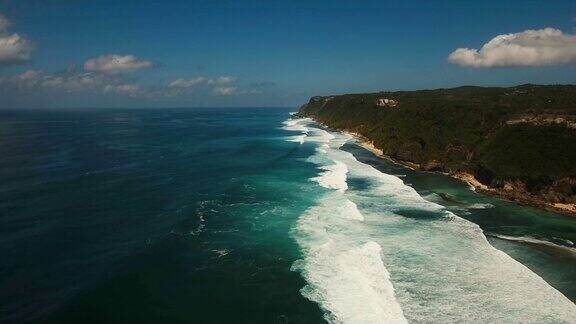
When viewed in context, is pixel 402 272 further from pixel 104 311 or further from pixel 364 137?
pixel 364 137

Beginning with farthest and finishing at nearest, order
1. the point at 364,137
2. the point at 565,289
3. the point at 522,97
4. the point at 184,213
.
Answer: the point at 364,137, the point at 522,97, the point at 184,213, the point at 565,289

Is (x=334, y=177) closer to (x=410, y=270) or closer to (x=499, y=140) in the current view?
(x=499, y=140)

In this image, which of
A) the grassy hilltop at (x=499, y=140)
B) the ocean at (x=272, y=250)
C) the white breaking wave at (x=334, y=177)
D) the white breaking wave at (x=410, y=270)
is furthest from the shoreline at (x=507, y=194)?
the white breaking wave at (x=334, y=177)

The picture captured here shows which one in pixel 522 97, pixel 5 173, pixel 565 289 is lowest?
pixel 565 289

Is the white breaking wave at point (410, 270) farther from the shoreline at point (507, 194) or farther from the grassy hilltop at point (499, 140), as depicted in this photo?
the grassy hilltop at point (499, 140)

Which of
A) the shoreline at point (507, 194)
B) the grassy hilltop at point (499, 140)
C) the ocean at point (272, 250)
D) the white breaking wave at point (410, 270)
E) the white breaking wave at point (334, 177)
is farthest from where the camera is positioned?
the white breaking wave at point (334, 177)

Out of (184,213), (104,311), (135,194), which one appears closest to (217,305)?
(104,311)
